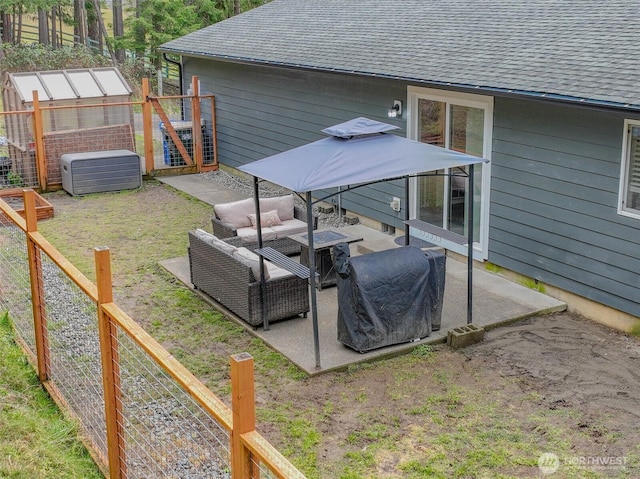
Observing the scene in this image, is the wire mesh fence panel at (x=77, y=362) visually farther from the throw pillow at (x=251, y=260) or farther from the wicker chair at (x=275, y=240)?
the wicker chair at (x=275, y=240)

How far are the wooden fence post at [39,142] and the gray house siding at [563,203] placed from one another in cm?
867

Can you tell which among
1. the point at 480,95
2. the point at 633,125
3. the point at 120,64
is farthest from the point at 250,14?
the point at 120,64

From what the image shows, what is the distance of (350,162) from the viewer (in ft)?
23.9

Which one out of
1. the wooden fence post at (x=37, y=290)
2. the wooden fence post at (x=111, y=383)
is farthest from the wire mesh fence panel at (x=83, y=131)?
the wooden fence post at (x=111, y=383)

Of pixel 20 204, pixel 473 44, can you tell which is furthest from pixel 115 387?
pixel 20 204

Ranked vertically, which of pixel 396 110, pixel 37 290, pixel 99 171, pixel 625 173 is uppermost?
pixel 396 110

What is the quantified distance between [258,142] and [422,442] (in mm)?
9928

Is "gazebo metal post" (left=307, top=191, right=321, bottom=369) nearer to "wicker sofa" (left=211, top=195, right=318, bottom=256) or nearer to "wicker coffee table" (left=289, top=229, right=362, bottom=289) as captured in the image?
"wicker coffee table" (left=289, top=229, right=362, bottom=289)

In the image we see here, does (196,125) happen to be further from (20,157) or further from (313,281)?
(313,281)

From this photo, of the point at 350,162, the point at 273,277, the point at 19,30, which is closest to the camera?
the point at 350,162

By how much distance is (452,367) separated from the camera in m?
7.25

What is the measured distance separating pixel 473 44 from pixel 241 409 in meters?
8.67

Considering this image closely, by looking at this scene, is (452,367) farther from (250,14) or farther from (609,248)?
(250,14)

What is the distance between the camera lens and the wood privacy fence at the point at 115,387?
296cm
